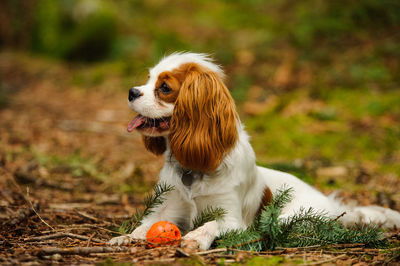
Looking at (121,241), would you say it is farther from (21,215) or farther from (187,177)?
(21,215)

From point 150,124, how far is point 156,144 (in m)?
0.32

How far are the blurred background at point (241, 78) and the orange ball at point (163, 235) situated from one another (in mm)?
2186

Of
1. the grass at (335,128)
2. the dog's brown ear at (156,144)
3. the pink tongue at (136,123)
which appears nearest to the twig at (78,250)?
the pink tongue at (136,123)

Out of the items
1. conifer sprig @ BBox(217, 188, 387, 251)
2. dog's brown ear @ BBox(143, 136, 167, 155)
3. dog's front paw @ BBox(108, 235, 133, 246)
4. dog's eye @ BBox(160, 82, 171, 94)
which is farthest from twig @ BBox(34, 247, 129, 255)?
dog's eye @ BBox(160, 82, 171, 94)

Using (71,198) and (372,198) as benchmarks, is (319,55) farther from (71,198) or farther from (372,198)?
(71,198)

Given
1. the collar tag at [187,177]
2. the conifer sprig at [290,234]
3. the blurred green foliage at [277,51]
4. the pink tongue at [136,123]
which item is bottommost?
the conifer sprig at [290,234]

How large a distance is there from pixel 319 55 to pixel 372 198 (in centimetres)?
542

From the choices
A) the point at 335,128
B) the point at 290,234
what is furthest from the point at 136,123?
the point at 335,128

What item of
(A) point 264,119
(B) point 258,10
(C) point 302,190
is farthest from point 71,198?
(B) point 258,10

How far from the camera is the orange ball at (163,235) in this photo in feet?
8.45

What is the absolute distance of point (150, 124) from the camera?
A: 317cm

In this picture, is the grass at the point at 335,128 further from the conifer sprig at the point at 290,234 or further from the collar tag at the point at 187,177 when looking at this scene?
the collar tag at the point at 187,177

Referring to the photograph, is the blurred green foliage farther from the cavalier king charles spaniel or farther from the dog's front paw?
the dog's front paw

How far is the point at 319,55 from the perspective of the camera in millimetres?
9188
